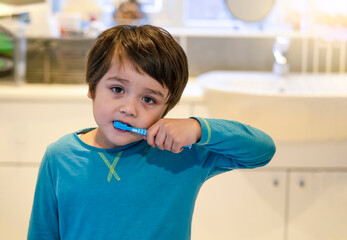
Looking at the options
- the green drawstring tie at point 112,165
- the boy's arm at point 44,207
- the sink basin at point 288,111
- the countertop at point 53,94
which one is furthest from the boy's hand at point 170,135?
the countertop at point 53,94

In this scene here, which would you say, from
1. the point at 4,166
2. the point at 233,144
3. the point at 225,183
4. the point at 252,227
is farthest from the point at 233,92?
the point at 4,166

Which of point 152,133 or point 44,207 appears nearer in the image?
point 152,133

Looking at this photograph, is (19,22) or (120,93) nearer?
(120,93)

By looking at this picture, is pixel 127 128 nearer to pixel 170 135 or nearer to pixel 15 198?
pixel 170 135

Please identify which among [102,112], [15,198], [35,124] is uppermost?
[102,112]

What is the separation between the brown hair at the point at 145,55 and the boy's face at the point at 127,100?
0.01 m

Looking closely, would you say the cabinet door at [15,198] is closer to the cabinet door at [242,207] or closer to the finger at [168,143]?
the cabinet door at [242,207]

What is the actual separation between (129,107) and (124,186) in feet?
0.52

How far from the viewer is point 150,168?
0.91m

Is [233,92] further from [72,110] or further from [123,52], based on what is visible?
[123,52]

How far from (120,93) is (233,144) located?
22 cm

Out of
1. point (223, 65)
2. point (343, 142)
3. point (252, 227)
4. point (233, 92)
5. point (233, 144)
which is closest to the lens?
point (233, 144)

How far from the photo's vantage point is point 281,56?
192 centimetres

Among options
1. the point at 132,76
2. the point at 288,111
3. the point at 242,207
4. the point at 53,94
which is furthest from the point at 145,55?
the point at 242,207
